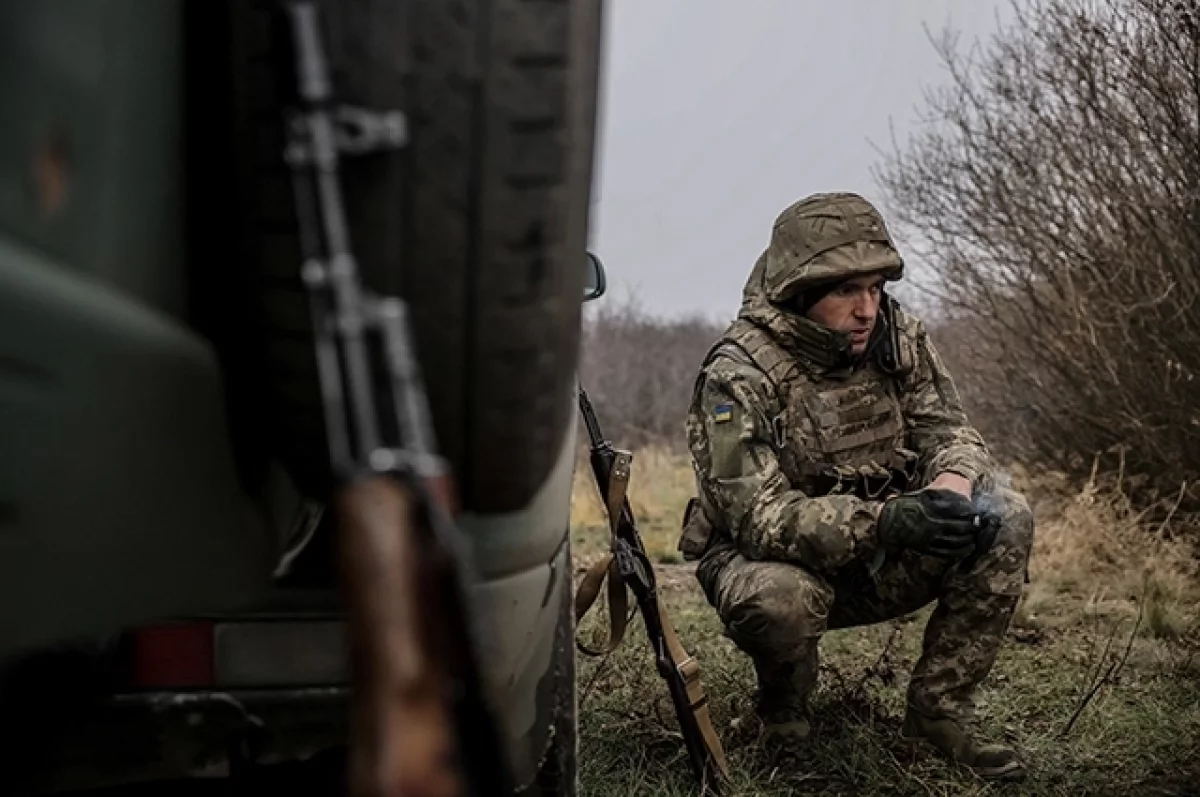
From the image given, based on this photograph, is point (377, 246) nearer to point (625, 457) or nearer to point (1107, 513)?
point (625, 457)

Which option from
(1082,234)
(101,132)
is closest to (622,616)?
(101,132)

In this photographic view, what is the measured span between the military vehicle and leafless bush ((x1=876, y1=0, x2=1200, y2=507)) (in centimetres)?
543

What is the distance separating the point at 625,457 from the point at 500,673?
165cm

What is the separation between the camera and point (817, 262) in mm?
3422

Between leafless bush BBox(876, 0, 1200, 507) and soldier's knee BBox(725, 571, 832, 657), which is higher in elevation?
leafless bush BBox(876, 0, 1200, 507)

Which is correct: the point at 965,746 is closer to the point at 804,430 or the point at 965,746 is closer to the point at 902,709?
the point at 902,709

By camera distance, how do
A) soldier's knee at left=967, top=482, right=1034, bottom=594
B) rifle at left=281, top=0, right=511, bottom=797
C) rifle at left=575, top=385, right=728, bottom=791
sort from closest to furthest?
rifle at left=281, top=0, right=511, bottom=797 < rifle at left=575, top=385, right=728, bottom=791 < soldier's knee at left=967, top=482, right=1034, bottom=594

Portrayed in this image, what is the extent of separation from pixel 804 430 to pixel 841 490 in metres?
0.16

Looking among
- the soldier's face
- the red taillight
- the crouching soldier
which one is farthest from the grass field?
the red taillight

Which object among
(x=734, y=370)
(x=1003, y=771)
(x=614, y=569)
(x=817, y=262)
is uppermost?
(x=817, y=262)

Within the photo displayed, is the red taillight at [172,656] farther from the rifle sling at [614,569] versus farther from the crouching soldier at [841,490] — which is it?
the crouching soldier at [841,490]

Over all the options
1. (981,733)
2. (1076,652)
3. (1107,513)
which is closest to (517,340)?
(981,733)

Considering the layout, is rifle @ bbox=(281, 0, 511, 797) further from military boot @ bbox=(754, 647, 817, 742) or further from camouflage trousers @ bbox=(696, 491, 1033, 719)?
military boot @ bbox=(754, 647, 817, 742)

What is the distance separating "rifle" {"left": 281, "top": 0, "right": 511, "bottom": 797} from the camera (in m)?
0.82
